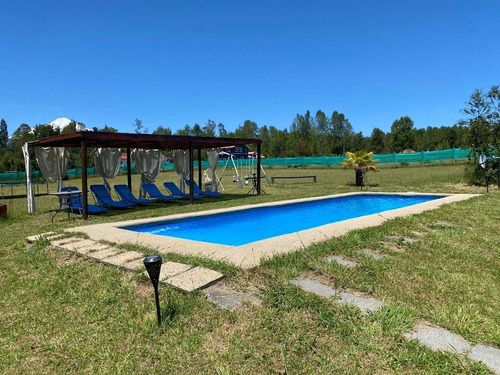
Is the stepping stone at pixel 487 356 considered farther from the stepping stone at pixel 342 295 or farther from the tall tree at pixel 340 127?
the tall tree at pixel 340 127

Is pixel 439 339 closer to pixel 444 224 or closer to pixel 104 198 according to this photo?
pixel 444 224

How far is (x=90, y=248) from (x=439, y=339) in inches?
170

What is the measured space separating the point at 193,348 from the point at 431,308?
1.99 meters

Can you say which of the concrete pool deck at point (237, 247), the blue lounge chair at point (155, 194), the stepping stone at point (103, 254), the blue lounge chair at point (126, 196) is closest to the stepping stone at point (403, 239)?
the concrete pool deck at point (237, 247)

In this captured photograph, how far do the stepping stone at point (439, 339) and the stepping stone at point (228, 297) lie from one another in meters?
1.27

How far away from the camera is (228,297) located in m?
2.93

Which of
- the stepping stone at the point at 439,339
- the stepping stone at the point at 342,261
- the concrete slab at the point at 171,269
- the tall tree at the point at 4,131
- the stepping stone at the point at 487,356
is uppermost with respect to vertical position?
the tall tree at the point at 4,131

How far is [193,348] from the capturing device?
91.0 inches

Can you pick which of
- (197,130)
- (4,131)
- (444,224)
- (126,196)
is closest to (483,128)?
(444,224)

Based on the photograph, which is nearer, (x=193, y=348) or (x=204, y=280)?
(x=193, y=348)

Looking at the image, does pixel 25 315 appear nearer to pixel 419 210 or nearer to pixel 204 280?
pixel 204 280

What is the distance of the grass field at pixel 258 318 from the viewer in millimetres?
2150

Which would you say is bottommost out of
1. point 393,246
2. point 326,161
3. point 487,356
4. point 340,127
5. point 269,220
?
point 269,220

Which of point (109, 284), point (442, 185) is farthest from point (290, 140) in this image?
point (109, 284)
